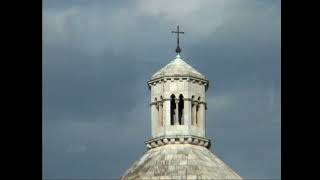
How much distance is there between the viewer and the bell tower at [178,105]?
69.3m

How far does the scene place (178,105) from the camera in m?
69.8

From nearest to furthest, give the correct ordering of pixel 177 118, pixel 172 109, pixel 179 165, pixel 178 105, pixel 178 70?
1. pixel 179 165
2. pixel 177 118
3. pixel 178 105
4. pixel 172 109
5. pixel 178 70

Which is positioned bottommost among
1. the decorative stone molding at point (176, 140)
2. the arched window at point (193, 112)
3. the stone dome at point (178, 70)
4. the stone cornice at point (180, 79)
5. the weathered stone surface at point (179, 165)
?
the weathered stone surface at point (179, 165)

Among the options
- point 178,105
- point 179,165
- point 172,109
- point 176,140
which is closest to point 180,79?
point 178,105

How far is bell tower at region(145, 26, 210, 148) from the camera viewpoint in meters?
69.3

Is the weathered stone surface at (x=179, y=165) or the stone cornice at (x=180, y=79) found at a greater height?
the stone cornice at (x=180, y=79)

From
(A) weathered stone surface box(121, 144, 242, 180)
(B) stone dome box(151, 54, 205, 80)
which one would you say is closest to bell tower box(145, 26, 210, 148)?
(B) stone dome box(151, 54, 205, 80)

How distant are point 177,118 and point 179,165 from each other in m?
3.67

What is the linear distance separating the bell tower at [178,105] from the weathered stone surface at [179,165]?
1.99ft

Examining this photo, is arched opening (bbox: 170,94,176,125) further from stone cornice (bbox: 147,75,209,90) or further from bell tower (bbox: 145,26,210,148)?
stone cornice (bbox: 147,75,209,90)

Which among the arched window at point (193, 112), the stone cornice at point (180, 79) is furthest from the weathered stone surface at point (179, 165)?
the stone cornice at point (180, 79)

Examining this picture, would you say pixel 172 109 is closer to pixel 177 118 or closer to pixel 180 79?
pixel 177 118

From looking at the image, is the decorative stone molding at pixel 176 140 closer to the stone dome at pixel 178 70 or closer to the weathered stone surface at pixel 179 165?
the weathered stone surface at pixel 179 165
